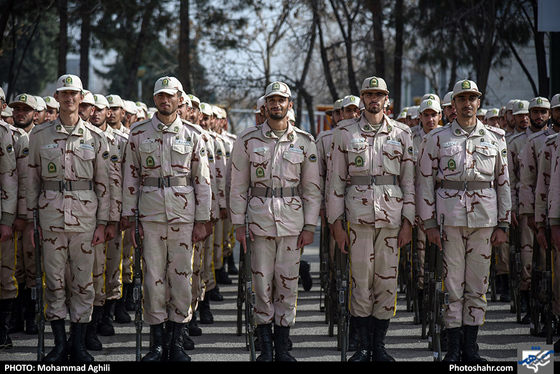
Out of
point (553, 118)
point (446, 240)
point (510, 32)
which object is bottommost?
point (446, 240)

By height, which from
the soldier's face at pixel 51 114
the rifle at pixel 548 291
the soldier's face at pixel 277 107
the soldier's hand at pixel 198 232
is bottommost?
the rifle at pixel 548 291

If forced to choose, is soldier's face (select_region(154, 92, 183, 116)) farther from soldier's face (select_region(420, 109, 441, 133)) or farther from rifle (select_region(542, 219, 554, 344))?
rifle (select_region(542, 219, 554, 344))

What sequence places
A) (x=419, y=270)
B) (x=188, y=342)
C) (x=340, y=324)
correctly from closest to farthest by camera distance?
1. (x=340, y=324)
2. (x=188, y=342)
3. (x=419, y=270)

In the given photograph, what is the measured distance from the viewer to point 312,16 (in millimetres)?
19906

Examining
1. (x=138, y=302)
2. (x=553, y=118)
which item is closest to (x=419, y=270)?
(x=553, y=118)

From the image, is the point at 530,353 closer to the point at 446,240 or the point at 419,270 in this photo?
the point at 446,240

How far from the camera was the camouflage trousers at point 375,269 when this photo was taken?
21.5ft

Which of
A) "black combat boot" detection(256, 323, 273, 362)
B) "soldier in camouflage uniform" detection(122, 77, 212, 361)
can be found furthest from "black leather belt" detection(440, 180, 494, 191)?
"soldier in camouflage uniform" detection(122, 77, 212, 361)

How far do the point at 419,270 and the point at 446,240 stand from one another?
1887 mm

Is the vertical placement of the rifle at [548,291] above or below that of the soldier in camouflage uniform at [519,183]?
below

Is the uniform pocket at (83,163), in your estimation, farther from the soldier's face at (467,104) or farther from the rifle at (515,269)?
the rifle at (515,269)

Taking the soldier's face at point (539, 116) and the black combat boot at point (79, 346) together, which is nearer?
the black combat boot at point (79, 346)

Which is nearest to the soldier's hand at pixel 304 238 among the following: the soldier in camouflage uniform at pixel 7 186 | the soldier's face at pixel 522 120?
the soldier in camouflage uniform at pixel 7 186

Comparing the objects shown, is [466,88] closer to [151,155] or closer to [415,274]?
[415,274]
